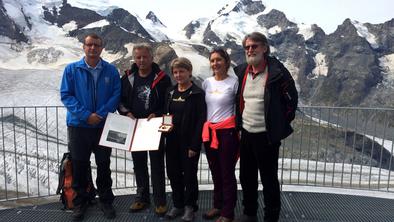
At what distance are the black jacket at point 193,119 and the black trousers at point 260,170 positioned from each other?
1.54ft

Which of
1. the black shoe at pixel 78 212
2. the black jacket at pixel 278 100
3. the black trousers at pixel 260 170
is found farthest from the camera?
the black shoe at pixel 78 212

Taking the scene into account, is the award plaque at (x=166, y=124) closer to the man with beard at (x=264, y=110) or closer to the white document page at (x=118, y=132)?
the white document page at (x=118, y=132)

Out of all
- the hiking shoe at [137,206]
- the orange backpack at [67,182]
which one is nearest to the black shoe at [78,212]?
the orange backpack at [67,182]

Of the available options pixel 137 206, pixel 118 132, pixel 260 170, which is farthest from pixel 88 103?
pixel 260 170

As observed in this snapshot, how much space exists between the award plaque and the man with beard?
0.75 meters

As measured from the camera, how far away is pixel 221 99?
4461 millimetres

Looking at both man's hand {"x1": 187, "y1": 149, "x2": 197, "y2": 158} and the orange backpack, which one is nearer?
man's hand {"x1": 187, "y1": 149, "x2": 197, "y2": 158}

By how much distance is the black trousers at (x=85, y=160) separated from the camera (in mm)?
4797

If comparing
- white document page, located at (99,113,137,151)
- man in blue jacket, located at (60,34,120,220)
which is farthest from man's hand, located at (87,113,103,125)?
white document page, located at (99,113,137,151)

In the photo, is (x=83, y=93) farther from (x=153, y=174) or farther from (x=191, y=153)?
(x=191, y=153)

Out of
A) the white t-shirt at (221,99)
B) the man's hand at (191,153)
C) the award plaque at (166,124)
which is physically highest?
the white t-shirt at (221,99)

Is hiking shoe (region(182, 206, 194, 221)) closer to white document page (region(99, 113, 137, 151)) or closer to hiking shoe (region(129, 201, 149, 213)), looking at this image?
hiking shoe (region(129, 201, 149, 213))

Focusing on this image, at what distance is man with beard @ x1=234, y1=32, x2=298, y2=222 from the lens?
418cm

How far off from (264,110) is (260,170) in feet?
2.21
